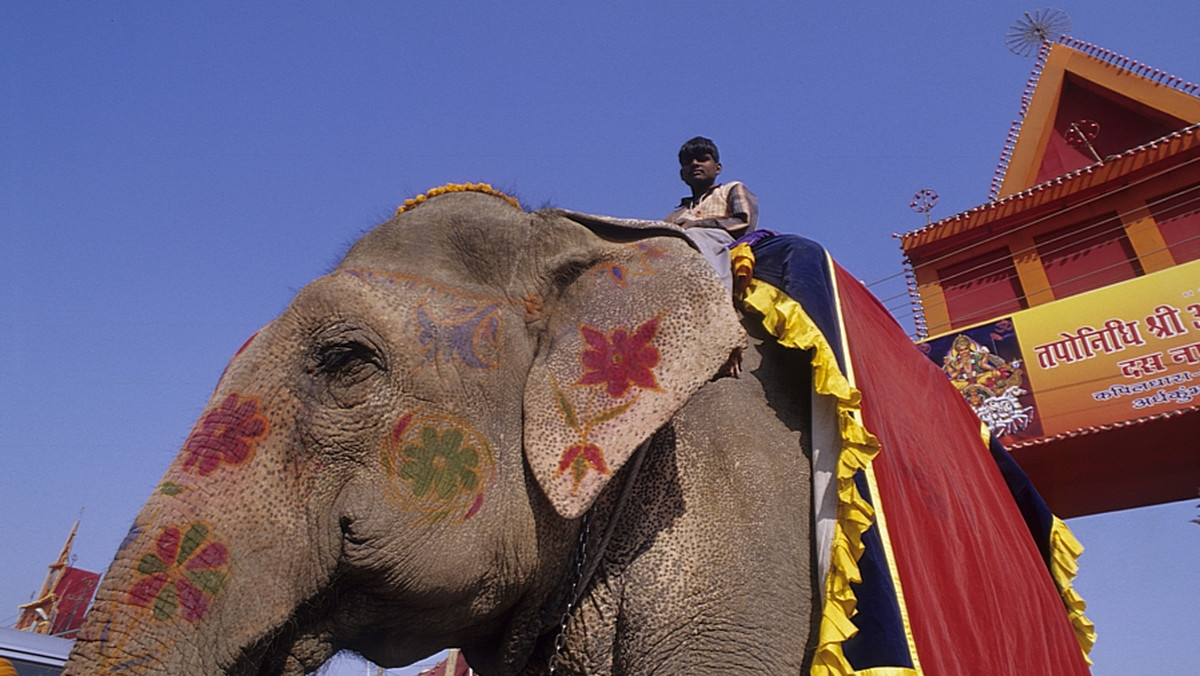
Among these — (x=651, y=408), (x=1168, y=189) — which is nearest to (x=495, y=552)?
(x=651, y=408)

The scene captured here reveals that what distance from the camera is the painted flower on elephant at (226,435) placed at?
167 centimetres

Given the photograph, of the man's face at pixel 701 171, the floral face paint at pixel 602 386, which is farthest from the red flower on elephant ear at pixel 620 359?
the man's face at pixel 701 171

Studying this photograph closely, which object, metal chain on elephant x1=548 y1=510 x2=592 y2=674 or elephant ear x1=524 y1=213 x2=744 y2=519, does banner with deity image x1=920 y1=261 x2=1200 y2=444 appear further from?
metal chain on elephant x1=548 y1=510 x2=592 y2=674

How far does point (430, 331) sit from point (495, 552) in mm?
516

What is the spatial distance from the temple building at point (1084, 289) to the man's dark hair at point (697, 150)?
9270mm

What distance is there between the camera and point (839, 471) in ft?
6.64

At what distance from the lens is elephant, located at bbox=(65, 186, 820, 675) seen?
5.26 ft

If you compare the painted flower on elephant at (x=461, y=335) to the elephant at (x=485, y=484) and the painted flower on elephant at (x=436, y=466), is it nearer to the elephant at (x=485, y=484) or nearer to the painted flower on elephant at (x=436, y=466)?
the elephant at (x=485, y=484)

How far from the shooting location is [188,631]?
149 centimetres

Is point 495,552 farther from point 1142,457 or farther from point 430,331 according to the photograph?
point 1142,457

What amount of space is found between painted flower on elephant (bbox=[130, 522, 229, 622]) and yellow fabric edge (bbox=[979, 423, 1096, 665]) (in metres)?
3.20

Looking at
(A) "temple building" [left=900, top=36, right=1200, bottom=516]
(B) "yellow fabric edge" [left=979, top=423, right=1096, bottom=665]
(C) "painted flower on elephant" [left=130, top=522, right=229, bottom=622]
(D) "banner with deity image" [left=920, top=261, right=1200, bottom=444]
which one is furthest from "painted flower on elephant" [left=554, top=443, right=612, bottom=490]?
(A) "temple building" [left=900, top=36, right=1200, bottom=516]

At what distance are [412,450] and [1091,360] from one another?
11.2m

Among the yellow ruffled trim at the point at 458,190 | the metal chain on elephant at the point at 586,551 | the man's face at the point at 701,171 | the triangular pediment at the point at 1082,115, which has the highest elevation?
the triangular pediment at the point at 1082,115
